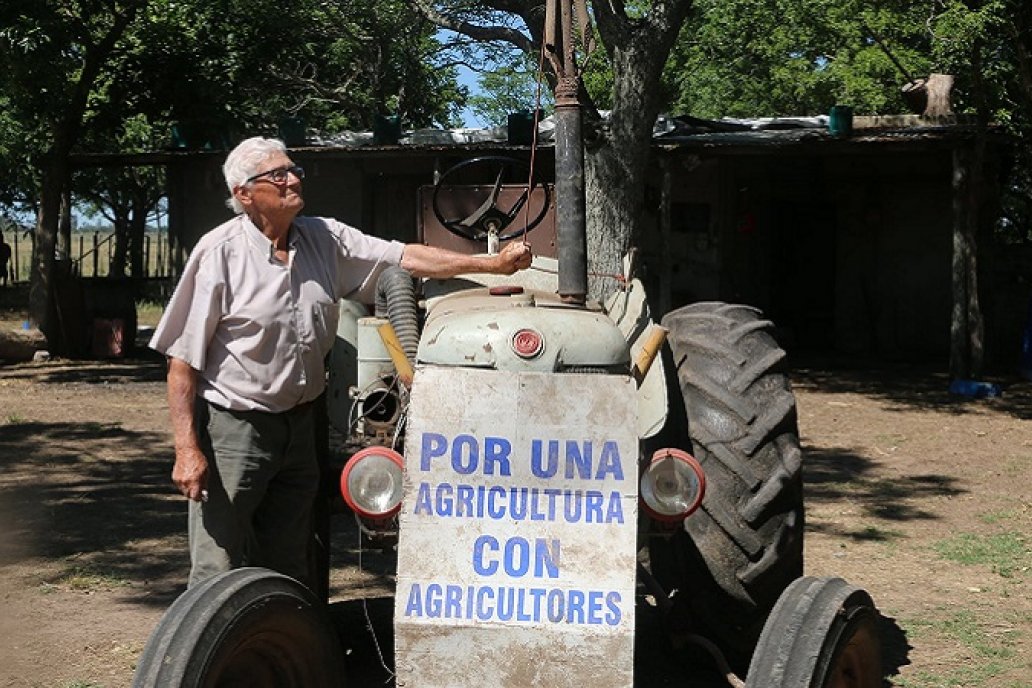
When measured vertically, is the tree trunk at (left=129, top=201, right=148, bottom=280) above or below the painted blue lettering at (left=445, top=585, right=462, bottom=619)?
above

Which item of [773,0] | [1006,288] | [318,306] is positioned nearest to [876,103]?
[773,0]

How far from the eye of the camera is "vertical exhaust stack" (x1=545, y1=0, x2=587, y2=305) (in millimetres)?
4734

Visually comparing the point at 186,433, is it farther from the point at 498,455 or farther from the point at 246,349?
the point at 498,455

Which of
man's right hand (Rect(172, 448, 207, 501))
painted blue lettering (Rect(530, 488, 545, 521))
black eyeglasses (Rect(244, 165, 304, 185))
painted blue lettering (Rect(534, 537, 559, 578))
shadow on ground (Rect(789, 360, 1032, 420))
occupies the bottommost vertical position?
shadow on ground (Rect(789, 360, 1032, 420))

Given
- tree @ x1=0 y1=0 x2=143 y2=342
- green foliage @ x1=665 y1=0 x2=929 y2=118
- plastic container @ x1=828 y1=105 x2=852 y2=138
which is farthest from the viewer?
green foliage @ x1=665 y1=0 x2=929 y2=118

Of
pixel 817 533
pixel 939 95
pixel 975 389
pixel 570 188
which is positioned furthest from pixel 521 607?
pixel 939 95

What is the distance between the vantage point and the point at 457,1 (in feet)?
68.0

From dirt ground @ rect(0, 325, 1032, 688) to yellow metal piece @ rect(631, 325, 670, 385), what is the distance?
142 centimetres

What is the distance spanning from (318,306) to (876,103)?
672 inches

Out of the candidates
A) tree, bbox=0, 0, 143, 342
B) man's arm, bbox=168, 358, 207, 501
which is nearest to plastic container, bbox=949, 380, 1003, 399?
tree, bbox=0, 0, 143, 342

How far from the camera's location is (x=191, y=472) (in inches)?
159

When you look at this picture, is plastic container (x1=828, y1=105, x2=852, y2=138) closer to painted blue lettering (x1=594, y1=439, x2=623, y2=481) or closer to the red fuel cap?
the red fuel cap

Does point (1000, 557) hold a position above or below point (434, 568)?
below

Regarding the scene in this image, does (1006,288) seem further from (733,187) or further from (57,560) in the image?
(57,560)
